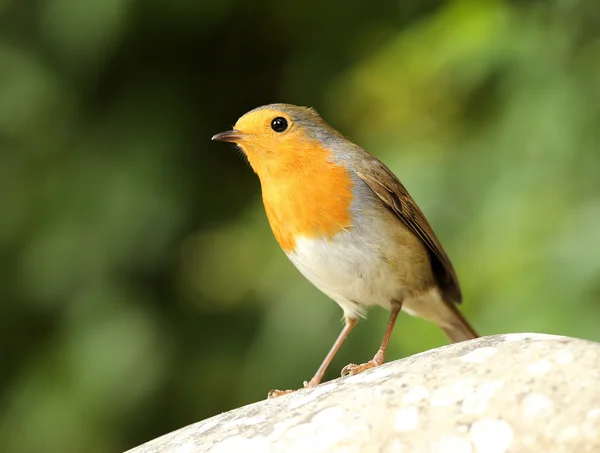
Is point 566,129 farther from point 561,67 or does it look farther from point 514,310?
point 514,310

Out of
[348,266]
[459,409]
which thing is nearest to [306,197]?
[348,266]

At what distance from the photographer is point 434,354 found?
2600 mm

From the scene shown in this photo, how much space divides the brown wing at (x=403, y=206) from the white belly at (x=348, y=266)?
217 mm

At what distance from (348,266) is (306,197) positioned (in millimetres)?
278

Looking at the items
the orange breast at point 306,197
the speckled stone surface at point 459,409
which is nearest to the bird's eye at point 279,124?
the orange breast at point 306,197

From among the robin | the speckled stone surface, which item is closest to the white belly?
the robin

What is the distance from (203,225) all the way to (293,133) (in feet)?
6.36

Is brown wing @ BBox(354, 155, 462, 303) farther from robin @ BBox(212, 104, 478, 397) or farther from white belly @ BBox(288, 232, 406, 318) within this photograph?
white belly @ BBox(288, 232, 406, 318)

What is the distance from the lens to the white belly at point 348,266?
309 cm

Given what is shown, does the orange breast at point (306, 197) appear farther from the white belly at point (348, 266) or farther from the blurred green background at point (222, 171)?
the blurred green background at point (222, 171)

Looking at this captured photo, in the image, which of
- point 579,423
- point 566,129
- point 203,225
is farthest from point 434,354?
point 203,225

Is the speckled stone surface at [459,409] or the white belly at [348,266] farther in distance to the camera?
the white belly at [348,266]

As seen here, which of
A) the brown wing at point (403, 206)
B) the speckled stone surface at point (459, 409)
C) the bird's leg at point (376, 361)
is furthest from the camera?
the brown wing at point (403, 206)

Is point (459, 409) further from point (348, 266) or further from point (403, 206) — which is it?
point (403, 206)
